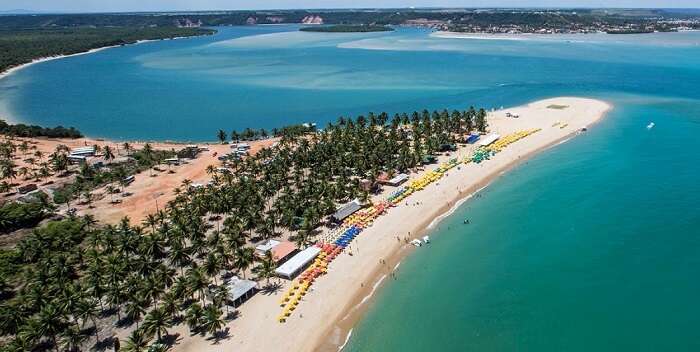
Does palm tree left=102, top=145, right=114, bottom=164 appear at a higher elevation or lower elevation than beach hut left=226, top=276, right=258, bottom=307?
higher

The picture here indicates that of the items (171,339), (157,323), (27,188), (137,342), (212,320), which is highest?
(27,188)

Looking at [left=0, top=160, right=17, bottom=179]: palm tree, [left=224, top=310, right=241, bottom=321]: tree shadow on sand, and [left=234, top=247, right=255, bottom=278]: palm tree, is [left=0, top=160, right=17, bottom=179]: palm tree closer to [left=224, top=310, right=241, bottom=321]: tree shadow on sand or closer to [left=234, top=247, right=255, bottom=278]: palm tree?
[left=234, top=247, right=255, bottom=278]: palm tree

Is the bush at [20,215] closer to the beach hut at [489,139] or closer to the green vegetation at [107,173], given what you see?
the green vegetation at [107,173]

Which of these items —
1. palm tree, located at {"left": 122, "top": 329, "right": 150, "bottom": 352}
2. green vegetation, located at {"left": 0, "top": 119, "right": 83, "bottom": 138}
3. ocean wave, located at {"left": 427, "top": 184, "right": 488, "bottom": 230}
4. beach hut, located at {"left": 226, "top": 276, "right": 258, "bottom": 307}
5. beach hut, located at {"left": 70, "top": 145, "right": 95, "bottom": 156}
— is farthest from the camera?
green vegetation, located at {"left": 0, "top": 119, "right": 83, "bottom": 138}

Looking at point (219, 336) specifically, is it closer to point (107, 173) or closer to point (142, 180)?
point (142, 180)

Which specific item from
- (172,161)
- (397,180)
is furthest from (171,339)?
(172,161)

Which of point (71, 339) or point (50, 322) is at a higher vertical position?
point (50, 322)

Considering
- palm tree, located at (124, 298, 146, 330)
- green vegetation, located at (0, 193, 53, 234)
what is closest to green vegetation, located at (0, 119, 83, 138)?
green vegetation, located at (0, 193, 53, 234)
